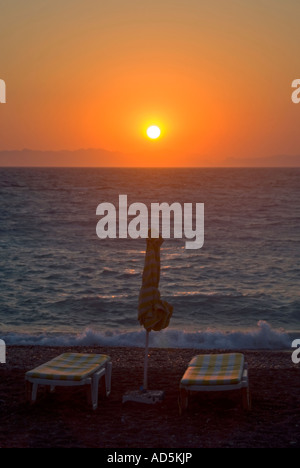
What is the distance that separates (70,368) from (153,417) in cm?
137

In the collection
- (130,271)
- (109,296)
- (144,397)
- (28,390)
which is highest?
(130,271)

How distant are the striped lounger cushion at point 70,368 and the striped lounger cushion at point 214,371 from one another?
1323mm

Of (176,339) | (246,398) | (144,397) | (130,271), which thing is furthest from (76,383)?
(130,271)

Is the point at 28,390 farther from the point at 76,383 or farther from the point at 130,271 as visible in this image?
the point at 130,271

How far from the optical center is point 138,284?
886 inches

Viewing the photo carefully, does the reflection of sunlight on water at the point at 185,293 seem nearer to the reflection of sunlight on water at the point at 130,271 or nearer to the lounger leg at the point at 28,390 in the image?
the reflection of sunlight on water at the point at 130,271

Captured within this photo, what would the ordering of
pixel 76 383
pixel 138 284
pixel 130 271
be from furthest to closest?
pixel 130 271, pixel 138 284, pixel 76 383

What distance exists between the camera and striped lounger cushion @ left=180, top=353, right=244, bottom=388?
25.8 feet

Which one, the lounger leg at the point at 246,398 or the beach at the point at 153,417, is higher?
the lounger leg at the point at 246,398

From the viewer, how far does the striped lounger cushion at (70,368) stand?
8.07 meters

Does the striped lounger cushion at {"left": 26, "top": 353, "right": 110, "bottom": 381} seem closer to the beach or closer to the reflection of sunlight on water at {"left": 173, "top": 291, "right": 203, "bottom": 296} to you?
the beach

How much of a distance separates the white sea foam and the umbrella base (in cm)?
490

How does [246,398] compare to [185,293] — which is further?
[185,293]

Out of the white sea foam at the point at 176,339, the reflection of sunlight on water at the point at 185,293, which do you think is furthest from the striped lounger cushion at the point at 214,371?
the reflection of sunlight on water at the point at 185,293
